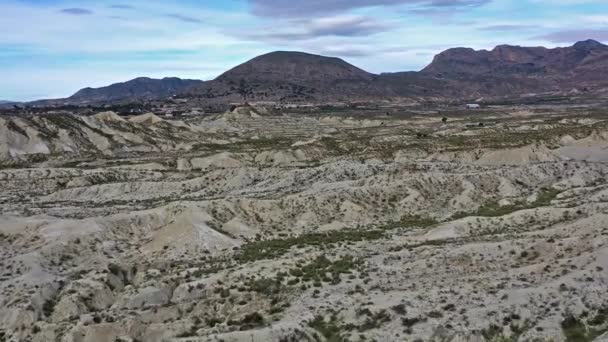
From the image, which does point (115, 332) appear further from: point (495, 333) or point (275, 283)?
point (495, 333)

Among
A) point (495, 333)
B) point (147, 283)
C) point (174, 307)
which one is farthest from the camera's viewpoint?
point (147, 283)

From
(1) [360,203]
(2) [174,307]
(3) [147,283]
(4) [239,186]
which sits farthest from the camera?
(4) [239,186]

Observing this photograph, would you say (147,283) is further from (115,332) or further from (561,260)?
(561,260)

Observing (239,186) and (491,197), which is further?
(239,186)

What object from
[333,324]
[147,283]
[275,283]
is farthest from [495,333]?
[147,283]

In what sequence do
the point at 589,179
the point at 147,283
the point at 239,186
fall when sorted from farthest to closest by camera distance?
the point at 239,186, the point at 589,179, the point at 147,283

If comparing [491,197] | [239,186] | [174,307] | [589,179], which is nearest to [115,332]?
[174,307]
